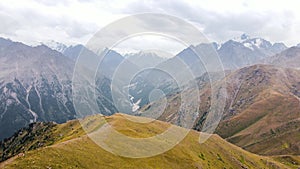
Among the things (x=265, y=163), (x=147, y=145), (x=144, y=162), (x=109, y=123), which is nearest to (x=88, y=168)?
(x=144, y=162)

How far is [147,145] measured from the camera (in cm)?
11088

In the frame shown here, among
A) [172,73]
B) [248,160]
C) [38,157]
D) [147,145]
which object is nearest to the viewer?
[172,73]

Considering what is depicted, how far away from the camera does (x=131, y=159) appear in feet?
326

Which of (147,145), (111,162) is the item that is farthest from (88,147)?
(147,145)

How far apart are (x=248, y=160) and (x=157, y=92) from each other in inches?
5075

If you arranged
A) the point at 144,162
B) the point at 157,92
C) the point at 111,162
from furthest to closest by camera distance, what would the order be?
the point at 144,162 < the point at 111,162 < the point at 157,92

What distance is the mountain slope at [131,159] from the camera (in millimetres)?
76188

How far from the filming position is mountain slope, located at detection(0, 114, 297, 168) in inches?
3000

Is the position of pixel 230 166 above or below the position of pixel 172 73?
below

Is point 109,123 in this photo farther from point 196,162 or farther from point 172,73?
point 172,73

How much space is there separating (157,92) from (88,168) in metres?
32.9

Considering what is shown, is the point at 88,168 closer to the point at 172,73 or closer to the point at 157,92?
the point at 157,92

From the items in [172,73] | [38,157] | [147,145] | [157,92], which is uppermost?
[172,73]

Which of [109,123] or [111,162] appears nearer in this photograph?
[111,162]
